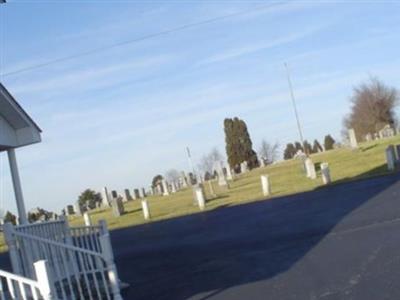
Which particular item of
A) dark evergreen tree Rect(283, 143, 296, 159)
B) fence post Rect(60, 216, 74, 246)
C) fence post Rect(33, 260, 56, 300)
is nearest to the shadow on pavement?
fence post Rect(60, 216, 74, 246)

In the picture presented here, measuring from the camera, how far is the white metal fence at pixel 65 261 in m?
12.0

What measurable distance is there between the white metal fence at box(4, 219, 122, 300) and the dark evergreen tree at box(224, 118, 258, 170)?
5816 centimetres

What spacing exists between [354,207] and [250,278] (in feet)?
24.8

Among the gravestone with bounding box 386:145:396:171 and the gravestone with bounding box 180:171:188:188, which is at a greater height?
the gravestone with bounding box 180:171:188:188

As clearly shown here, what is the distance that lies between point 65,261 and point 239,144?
60.2 meters

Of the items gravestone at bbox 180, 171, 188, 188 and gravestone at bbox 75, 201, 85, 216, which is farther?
gravestone at bbox 180, 171, 188, 188

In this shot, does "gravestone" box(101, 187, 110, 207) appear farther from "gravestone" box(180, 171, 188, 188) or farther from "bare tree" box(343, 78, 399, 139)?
"bare tree" box(343, 78, 399, 139)

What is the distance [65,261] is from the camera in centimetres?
1230

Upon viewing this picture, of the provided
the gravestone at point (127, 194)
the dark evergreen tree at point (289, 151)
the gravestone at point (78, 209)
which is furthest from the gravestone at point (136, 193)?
the dark evergreen tree at point (289, 151)

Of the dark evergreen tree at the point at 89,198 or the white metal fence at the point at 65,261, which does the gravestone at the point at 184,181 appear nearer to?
the dark evergreen tree at the point at 89,198

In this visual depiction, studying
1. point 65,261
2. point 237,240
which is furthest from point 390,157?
point 65,261

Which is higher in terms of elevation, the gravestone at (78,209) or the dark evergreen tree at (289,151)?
the dark evergreen tree at (289,151)

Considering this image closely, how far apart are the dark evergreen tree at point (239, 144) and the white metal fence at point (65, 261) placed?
5816 cm

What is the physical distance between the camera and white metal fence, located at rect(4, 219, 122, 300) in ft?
39.3
